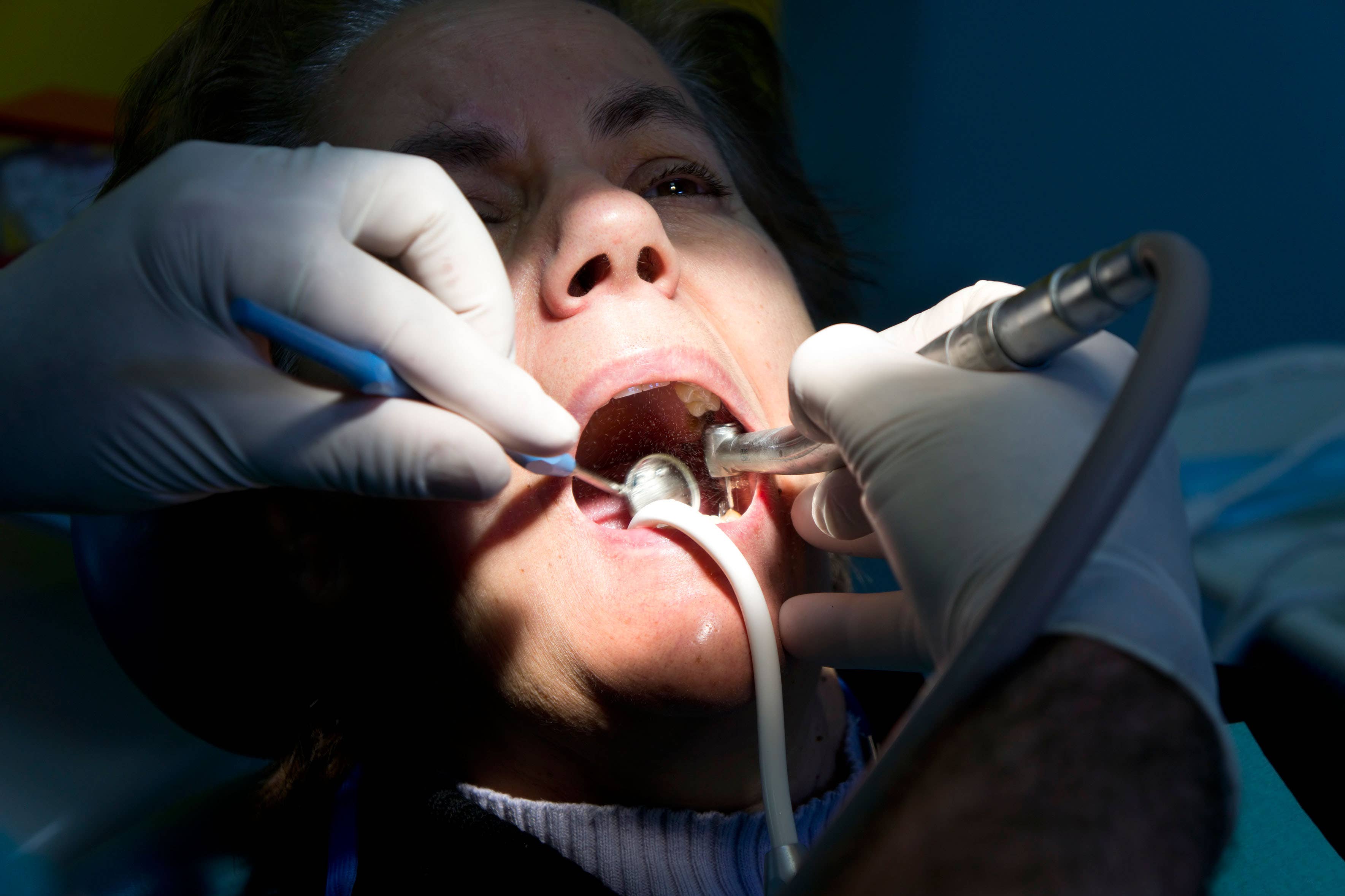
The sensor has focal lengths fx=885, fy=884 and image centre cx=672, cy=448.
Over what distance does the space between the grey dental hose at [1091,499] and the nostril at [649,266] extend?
0.48 metres

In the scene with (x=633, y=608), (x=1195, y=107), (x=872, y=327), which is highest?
(x=1195, y=107)

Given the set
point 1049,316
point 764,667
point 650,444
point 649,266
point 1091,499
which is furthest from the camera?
point 650,444

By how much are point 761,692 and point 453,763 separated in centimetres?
47

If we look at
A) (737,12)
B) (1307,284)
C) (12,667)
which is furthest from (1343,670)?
(12,667)

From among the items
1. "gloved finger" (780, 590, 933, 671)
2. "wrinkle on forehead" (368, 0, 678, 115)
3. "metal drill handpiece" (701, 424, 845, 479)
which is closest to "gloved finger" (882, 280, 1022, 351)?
"metal drill handpiece" (701, 424, 845, 479)

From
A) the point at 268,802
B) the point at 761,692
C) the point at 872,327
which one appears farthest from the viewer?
the point at 872,327

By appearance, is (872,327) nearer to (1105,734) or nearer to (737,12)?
(737,12)

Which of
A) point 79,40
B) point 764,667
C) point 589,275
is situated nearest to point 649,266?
point 589,275

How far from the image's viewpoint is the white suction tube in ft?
2.43

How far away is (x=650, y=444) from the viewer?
1.01 m

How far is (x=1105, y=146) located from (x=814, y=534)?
140cm

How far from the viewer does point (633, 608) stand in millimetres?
801

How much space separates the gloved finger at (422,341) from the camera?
26.1 inches

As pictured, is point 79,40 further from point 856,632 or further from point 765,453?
point 856,632
